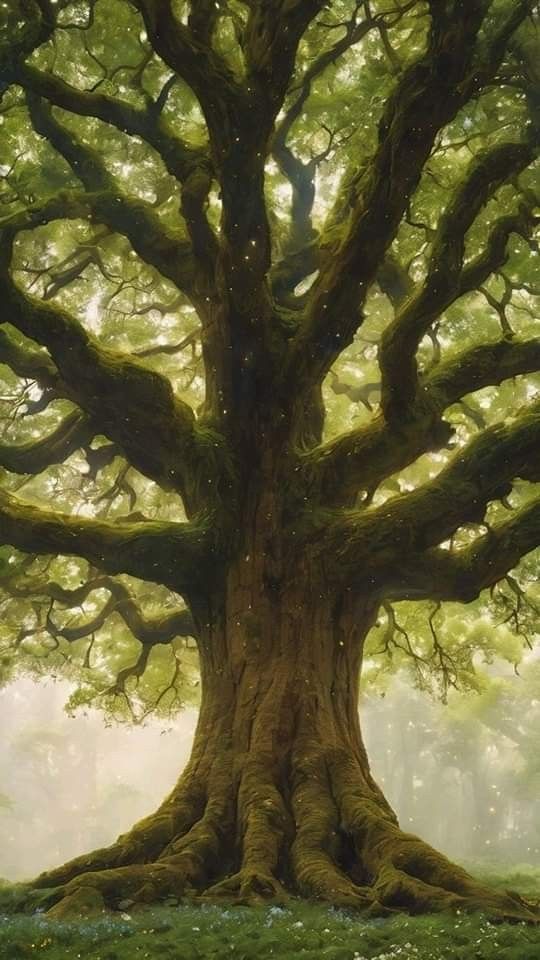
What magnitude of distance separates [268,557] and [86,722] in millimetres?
78912

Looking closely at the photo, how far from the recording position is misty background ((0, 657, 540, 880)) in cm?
5078

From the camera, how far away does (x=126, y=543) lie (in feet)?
27.6

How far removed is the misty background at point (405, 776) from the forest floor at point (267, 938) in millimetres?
32807

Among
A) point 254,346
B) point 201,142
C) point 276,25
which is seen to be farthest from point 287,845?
point 201,142

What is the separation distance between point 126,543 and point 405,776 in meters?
56.2

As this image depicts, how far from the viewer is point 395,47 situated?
1092cm

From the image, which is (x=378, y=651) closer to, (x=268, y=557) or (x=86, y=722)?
(x=268, y=557)

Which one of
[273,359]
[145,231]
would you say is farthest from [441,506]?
[145,231]

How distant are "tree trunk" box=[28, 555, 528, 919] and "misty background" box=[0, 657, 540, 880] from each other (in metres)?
29.7

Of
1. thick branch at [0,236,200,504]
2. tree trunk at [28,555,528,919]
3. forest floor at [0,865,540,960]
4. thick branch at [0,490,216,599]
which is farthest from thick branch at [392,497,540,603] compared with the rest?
forest floor at [0,865,540,960]

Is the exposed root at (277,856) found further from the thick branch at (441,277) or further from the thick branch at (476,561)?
the thick branch at (441,277)

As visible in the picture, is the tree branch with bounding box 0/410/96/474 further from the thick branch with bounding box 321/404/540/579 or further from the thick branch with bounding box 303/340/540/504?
the thick branch with bounding box 321/404/540/579

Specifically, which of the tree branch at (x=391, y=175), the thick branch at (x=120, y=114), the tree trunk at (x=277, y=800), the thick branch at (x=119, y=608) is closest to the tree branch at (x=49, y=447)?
the thick branch at (x=119, y=608)

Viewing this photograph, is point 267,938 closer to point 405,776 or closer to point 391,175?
point 391,175
